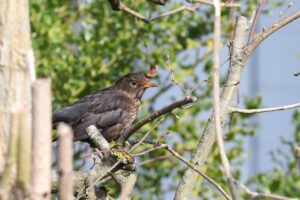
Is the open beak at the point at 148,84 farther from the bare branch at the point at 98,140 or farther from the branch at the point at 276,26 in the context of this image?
the branch at the point at 276,26

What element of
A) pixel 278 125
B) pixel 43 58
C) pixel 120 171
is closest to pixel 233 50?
pixel 120 171

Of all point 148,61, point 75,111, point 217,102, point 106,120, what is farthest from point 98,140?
point 106,120

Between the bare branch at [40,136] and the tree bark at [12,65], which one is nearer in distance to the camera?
the bare branch at [40,136]

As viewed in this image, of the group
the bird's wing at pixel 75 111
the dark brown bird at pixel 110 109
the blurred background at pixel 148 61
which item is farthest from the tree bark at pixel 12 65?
the bird's wing at pixel 75 111

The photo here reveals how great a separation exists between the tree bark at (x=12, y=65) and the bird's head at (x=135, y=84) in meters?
4.28

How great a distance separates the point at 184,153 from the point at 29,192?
164 inches

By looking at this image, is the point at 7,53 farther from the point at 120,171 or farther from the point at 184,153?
the point at 184,153

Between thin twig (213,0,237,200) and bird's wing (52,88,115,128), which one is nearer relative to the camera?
thin twig (213,0,237,200)

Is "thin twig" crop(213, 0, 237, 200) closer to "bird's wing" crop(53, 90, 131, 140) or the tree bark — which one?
the tree bark

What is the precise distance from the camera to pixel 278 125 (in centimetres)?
994

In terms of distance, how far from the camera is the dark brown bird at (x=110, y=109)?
553cm

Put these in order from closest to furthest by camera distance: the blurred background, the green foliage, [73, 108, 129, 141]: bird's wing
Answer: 1. the blurred background
2. the green foliage
3. [73, 108, 129, 141]: bird's wing

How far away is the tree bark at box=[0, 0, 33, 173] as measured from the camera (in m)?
1.49

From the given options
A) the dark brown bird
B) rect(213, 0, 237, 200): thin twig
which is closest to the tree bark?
rect(213, 0, 237, 200): thin twig
